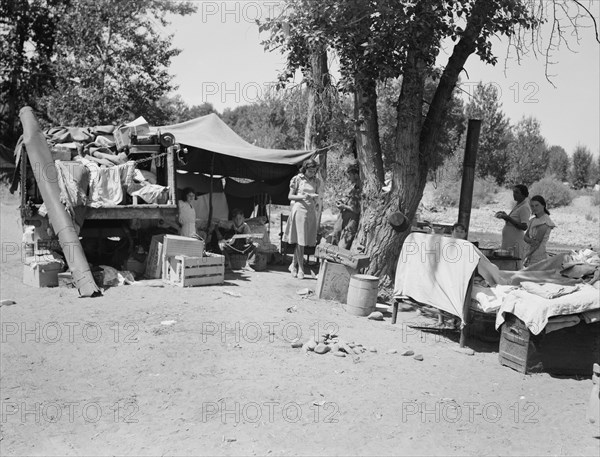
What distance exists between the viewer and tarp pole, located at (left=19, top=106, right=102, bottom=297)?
8.45 metres

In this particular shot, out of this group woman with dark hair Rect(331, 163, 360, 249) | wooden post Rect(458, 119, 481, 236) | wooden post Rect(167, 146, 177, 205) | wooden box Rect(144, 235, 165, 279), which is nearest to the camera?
wooden post Rect(458, 119, 481, 236)

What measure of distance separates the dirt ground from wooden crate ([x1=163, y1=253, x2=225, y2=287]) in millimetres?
1030

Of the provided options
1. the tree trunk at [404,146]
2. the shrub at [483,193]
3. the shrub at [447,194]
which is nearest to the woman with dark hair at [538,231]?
the tree trunk at [404,146]

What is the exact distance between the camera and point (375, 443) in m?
4.54

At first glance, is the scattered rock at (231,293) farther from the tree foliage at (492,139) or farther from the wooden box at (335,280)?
the tree foliage at (492,139)

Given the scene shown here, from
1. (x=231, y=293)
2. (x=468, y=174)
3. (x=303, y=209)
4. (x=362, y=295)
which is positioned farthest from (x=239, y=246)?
(x=468, y=174)

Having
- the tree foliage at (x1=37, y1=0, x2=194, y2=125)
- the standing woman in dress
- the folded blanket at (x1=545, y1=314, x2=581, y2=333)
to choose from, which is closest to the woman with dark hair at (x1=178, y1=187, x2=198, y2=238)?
the standing woman in dress

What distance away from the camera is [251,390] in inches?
214

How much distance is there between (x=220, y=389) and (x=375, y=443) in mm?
1620

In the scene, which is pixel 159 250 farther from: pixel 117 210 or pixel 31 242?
pixel 31 242

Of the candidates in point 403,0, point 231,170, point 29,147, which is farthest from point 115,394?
point 231,170

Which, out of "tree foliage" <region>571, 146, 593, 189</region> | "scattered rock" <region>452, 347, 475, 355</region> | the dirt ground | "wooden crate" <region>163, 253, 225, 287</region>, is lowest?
the dirt ground

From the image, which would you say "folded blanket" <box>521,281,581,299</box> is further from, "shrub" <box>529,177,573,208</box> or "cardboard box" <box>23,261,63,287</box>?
"shrub" <box>529,177,573,208</box>

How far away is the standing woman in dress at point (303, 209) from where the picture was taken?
984 cm
